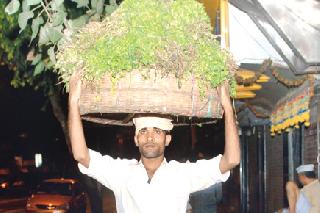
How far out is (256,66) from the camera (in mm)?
8602

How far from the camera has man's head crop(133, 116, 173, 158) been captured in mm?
4082

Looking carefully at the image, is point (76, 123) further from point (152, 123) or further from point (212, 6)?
point (212, 6)

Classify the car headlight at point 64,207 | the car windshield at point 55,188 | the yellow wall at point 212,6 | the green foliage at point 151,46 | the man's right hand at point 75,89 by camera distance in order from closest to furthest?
the green foliage at point 151,46
the man's right hand at point 75,89
the yellow wall at point 212,6
the car headlight at point 64,207
the car windshield at point 55,188

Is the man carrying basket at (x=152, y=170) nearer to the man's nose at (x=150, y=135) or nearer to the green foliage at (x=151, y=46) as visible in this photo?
the man's nose at (x=150, y=135)

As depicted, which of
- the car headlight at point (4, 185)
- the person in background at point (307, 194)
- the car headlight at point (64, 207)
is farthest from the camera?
the car headlight at point (4, 185)

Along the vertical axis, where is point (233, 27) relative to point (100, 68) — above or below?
above

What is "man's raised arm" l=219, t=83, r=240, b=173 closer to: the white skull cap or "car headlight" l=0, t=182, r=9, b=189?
the white skull cap

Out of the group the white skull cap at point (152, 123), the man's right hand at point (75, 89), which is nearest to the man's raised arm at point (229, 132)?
the white skull cap at point (152, 123)

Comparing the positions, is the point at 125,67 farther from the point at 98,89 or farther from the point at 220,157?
the point at 220,157

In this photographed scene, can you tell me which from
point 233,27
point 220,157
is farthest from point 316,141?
point 220,157

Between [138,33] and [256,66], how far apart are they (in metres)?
5.27

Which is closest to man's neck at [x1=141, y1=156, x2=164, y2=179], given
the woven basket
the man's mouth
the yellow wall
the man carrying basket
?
the man carrying basket

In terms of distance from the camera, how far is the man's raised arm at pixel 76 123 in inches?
153

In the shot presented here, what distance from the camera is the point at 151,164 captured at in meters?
4.23
